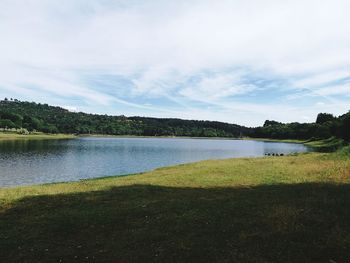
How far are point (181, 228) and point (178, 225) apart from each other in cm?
50

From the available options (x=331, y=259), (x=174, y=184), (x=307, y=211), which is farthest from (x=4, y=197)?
(x=331, y=259)

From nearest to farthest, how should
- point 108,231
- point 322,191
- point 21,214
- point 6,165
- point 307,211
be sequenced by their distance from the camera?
point 108,231
point 307,211
point 21,214
point 322,191
point 6,165

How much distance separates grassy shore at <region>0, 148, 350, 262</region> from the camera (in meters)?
12.6

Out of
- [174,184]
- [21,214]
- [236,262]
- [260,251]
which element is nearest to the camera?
[236,262]

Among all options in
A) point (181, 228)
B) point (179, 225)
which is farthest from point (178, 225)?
point (181, 228)

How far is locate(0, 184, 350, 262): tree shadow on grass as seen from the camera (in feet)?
41.1

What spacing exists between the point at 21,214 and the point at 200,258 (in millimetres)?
11444

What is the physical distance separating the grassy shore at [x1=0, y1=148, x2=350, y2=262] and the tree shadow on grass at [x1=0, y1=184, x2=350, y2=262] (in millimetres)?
37

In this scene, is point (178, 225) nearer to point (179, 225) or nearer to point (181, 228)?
point (179, 225)

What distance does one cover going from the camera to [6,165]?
2322 inches

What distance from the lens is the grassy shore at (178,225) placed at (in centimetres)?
1259

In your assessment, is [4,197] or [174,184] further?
[174,184]

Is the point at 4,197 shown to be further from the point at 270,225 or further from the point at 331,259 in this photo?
the point at 331,259

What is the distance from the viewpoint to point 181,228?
15.5m
